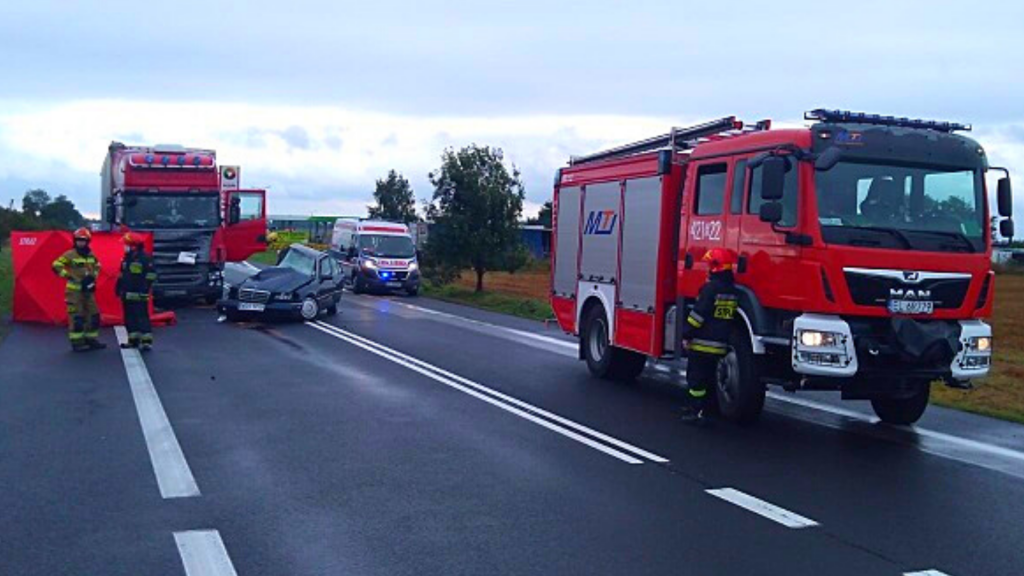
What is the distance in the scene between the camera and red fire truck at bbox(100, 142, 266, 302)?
26.9m

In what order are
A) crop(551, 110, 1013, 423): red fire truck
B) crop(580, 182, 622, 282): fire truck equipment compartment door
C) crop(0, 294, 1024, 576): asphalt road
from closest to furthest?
crop(0, 294, 1024, 576): asphalt road < crop(551, 110, 1013, 423): red fire truck < crop(580, 182, 622, 282): fire truck equipment compartment door

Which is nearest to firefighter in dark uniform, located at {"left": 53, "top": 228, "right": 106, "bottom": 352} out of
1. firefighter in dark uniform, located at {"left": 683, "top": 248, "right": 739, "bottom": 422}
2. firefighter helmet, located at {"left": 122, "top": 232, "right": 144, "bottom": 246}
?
firefighter helmet, located at {"left": 122, "top": 232, "right": 144, "bottom": 246}

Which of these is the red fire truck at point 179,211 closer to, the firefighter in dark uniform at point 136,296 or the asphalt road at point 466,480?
the firefighter in dark uniform at point 136,296

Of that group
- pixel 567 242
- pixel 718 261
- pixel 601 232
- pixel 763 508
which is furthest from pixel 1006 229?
pixel 567 242

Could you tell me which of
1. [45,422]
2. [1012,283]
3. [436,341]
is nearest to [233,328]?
[436,341]

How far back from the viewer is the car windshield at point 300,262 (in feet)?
85.7

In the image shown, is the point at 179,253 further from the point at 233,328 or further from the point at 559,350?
the point at 559,350

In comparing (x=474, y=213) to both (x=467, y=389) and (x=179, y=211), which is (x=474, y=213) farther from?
(x=467, y=389)

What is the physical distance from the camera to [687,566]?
269 inches

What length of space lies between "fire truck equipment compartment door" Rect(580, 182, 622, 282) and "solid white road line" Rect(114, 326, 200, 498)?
19.0ft

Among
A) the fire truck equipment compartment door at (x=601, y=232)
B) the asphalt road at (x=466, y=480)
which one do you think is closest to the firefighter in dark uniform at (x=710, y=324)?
the asphalt road at (x=466, y=480)

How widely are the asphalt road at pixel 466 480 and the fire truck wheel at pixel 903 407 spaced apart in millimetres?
243

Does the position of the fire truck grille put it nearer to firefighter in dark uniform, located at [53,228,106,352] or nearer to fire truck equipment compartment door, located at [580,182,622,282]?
fire truck equipment compartment door, located at [580,182,622,282]

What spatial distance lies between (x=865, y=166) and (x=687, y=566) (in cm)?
578
